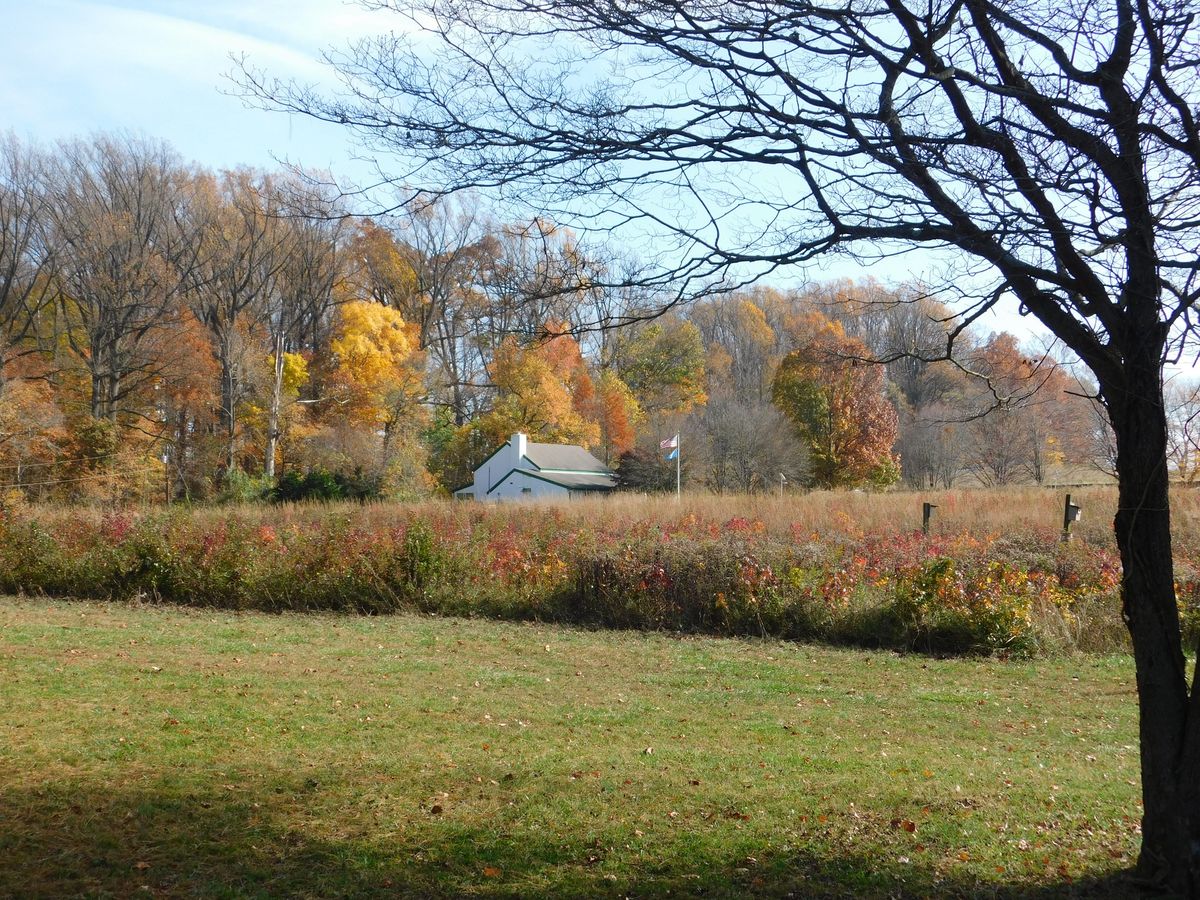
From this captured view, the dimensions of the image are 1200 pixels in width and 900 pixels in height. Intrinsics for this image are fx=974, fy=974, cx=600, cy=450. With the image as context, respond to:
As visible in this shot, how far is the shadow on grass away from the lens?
4.09 metres

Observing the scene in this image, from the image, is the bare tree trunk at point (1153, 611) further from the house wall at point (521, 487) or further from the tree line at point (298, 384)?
the house wall at point (521, 487)

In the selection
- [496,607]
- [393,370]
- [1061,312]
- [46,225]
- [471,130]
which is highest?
[46,225]

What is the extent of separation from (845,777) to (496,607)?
959 centimetres

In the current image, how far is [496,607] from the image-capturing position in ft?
50.0

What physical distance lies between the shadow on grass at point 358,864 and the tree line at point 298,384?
2772 cm

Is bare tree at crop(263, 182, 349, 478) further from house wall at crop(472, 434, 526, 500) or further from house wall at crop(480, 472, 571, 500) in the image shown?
house wall at crop(480, 472, 571, 500)

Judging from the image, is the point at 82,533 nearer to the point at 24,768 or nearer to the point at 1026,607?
the point at 24,768

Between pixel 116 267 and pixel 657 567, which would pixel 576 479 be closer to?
pixel 116 267

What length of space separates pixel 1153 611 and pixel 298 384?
4385 cm

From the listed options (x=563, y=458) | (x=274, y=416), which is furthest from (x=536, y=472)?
(x=274, y=416)

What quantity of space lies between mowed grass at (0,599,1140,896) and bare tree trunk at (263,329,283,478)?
31565 millimetres

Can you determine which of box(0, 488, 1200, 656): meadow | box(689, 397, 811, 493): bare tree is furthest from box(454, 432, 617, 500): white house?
box(0, 488, 1200, 656): meadow

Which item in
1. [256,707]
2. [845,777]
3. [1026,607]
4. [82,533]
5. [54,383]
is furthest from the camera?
[54,383]

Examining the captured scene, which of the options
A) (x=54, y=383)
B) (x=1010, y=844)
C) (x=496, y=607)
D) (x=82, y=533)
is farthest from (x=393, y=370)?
(x=1010, y=844)
